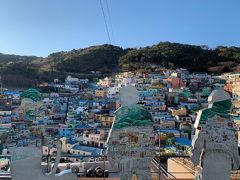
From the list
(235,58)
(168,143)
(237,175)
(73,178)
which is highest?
(235,58)

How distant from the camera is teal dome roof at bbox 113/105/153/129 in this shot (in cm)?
446

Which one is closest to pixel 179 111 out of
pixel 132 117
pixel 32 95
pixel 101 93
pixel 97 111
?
pixel 97 111

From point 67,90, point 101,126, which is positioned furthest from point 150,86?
point 101,126

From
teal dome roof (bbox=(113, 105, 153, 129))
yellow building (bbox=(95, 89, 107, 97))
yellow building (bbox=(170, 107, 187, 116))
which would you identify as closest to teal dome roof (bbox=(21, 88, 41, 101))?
teal dome roof (bbox=(113, 105, 153, 129))

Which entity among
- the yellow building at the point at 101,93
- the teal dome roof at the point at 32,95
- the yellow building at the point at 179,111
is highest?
the teal dome roof at the point at 32,95

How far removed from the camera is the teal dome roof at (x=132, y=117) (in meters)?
4.46

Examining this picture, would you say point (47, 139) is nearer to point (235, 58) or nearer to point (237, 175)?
point (237, 175)

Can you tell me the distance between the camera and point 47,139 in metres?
4.49

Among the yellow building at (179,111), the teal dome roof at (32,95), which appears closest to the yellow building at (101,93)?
the yellow building at (179,111)

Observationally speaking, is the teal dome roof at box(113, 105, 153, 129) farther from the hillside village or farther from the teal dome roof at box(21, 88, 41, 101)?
the teal dome roof at box(21, 88, 41, 101)

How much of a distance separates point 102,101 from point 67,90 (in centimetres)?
1302

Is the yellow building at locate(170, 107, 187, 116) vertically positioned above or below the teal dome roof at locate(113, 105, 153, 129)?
below

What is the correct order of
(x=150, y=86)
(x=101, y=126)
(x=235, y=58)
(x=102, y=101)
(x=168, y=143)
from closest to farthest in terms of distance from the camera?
(x=168, y=143) → (x=101, y=126) → (x=102, y=101) → (x=150, y=86) → (x=235, y=58)

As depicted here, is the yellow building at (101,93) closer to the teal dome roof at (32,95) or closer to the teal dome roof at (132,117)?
the teal dome roof at (32,95)
